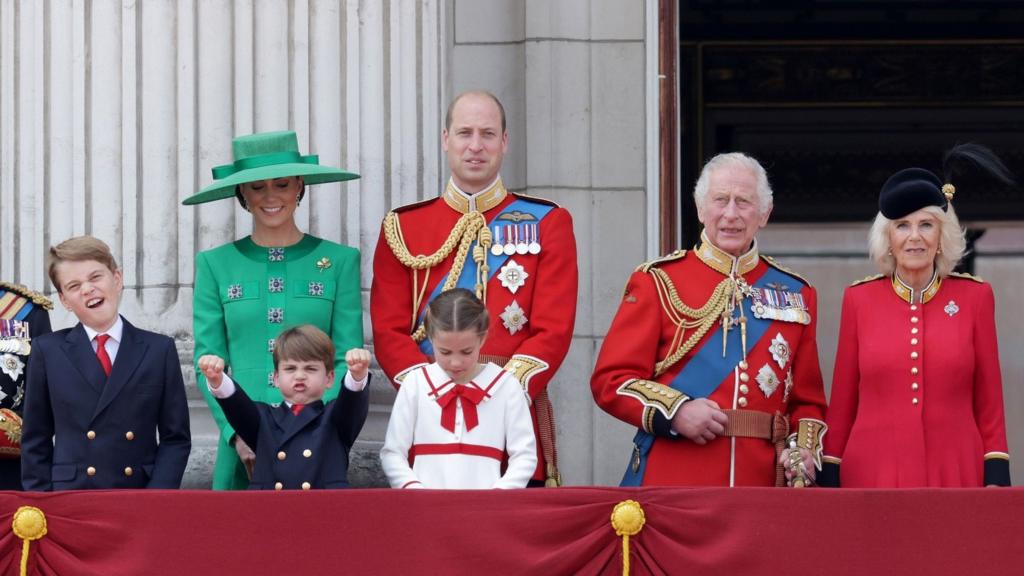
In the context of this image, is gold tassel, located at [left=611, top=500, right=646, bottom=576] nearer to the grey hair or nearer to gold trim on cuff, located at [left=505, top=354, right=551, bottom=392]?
Result: gold trim on cuff, located at [left=505, top=354, right=551, bottom=392]

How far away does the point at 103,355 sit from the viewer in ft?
18.7

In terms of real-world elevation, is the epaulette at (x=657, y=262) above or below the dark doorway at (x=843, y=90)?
below

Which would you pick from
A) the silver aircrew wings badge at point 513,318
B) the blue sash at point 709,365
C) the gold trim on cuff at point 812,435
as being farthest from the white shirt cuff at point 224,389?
the gold trim on cuff at point 812,435

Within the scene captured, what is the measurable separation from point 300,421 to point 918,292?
1747mm

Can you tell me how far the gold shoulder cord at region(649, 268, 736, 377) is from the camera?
593cm

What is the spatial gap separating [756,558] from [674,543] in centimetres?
20

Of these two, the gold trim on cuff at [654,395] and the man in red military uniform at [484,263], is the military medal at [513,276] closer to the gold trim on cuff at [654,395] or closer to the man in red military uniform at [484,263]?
the man in red military uniform at [484,263]

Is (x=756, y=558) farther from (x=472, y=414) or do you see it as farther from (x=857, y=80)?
(x=857, y=80)

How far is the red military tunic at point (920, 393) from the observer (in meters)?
5.75

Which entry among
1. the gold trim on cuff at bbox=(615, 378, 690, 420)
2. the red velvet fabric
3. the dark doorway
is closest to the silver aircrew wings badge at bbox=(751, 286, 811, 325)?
the gold trim on cuff at bbox=(615, 378, 690, 420)

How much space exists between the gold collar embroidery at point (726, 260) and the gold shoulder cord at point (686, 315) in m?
0.06

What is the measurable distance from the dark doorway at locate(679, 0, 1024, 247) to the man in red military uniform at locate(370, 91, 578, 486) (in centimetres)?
546

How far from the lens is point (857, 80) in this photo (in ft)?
41.6

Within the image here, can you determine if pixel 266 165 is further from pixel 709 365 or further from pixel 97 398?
pixel 709 365
